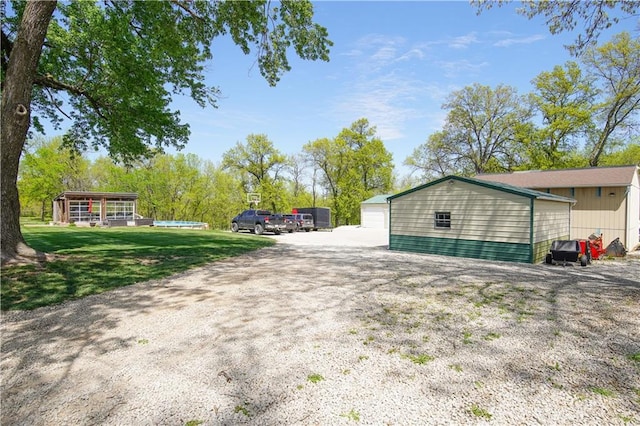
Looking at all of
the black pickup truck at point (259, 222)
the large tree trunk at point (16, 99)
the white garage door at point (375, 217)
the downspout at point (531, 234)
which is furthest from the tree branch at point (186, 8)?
the white garage door at point (375, 217)

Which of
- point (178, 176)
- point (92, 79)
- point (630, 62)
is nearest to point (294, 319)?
point (92, 79)

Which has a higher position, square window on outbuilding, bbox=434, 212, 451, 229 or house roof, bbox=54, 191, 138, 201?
house roof, bbox=54, 191, 138, 201

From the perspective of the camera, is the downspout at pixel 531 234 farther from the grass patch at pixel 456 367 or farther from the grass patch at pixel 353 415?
the grass patch at pixel 353 415

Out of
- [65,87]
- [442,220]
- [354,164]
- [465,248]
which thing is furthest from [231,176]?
[465,248]

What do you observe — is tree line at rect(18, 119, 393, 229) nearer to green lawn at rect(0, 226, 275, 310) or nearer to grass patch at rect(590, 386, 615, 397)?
green lawn at rect(0, 226, 275, 310)

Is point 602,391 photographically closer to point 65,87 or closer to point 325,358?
point 325,358

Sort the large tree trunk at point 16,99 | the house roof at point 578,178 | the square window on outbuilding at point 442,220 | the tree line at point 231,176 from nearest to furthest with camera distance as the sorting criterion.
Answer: the large tree trunk at point 16,99 → the square window on outbuilding at point 442,220 → the house roof at point 578,178 → the tree line at point 231,176

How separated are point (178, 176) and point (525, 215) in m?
44.3

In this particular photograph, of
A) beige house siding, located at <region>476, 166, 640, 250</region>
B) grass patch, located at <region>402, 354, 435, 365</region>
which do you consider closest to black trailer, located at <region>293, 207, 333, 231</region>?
beige house siding, located at <region>476, 166, 640, 250</region>

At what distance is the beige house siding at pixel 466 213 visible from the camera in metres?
11.5

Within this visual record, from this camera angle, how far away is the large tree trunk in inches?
269

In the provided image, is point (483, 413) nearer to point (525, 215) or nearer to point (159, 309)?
point (159, 309)

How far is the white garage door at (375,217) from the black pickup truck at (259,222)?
11285 mm

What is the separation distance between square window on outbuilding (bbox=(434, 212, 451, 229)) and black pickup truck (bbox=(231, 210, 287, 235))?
41.3 feet
